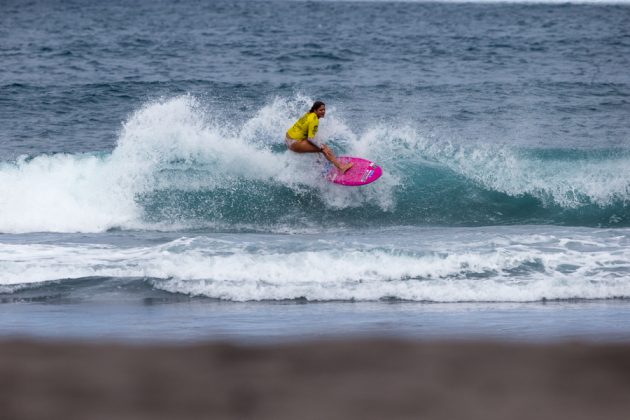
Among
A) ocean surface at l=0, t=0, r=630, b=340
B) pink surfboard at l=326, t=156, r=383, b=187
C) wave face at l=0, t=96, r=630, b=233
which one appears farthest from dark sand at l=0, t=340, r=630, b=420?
pink surfboard at l=326, t=156, r=383, b=187

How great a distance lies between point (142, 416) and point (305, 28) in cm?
4370

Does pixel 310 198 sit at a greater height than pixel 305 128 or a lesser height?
lesser

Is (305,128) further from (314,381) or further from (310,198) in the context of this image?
(314,381)

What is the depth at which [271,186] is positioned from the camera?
47.0 feet

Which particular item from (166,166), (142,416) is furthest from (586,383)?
(166,166)

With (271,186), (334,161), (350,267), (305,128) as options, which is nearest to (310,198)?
(271,186)

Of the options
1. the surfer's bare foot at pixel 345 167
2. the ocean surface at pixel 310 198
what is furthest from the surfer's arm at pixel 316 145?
the ocean surface at pixel 310 198

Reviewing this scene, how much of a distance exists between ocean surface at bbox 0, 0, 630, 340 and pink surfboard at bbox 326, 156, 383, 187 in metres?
0.35

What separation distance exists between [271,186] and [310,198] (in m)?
0.85

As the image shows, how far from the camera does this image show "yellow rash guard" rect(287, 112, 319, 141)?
12.0 meters

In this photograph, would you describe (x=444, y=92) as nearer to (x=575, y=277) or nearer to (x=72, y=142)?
(x=72, y=142)

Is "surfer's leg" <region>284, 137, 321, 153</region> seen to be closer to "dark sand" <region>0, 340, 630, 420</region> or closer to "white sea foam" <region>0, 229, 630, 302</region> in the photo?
"white sea foam" <region>0, 229, 630, 302</region>

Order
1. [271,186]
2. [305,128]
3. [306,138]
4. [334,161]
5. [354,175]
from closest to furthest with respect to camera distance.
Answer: [305,128]
[306,138]
[334,161]
[354,175]
[271,186]

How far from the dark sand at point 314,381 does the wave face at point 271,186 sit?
11.5 m
